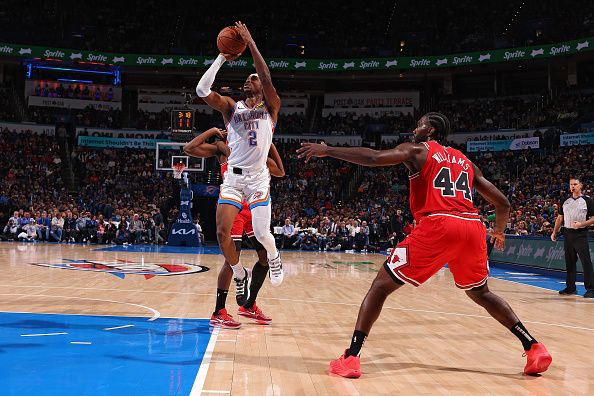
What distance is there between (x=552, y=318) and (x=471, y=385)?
3.69m

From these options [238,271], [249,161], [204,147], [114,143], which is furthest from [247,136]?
[114,143]

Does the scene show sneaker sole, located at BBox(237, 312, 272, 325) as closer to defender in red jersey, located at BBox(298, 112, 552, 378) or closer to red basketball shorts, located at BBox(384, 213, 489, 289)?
defender in red jersey, located at BBox(298, 112, 552, 378)

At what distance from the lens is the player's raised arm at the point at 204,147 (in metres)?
5.86

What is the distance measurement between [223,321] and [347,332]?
1.24 metres

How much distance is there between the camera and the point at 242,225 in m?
6.45

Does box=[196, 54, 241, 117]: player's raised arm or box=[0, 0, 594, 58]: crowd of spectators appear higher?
box=[0, 0, 594, 58]: crowd of spectators

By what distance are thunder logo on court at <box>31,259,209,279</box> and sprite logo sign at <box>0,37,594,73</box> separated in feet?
65.9

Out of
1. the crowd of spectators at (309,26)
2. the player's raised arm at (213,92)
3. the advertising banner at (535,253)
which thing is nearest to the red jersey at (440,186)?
the player's raised arm at (213,92)

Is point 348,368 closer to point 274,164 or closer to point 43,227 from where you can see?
point 274,164

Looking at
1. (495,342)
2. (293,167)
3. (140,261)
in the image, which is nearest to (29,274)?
(140,261)

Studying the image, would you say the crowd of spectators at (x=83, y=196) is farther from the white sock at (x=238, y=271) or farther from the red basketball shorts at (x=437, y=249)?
the red basketball shorts at (x=437, y=249)

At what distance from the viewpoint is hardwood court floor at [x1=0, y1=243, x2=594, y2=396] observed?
373 cm

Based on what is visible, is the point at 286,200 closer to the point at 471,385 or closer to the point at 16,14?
the point at 16,14

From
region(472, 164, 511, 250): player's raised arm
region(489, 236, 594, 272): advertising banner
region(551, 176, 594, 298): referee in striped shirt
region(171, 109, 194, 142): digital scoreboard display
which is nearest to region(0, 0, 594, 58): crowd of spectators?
region(171, 109, 194, 142): digital scoreboard display
